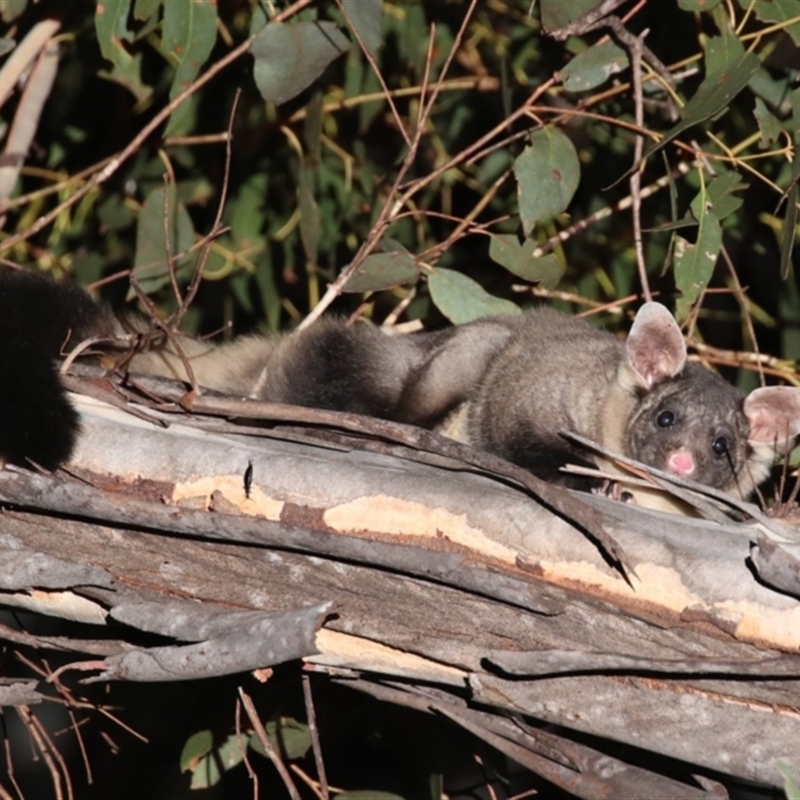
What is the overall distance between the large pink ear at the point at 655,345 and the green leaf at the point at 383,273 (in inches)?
27.0

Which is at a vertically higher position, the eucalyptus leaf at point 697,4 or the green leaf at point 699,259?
the eucalyptus leaf at point 697,4

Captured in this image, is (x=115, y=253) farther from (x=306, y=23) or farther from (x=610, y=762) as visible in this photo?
(x=610, y=762)

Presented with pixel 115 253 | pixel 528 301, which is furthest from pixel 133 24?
pixel 528 301

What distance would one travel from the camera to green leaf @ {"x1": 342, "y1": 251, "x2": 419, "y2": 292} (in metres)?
3.94

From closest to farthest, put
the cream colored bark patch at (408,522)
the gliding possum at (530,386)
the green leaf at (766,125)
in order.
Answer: the cream colored bark patch at (408,522), the green leaf at (766,125), the gliding possum at (530,386)

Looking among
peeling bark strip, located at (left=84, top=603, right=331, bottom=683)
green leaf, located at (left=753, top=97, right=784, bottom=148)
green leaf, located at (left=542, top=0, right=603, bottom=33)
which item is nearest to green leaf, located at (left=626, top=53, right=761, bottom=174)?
green leaf, located at (left=753, top=97, right=784, bottom=148)

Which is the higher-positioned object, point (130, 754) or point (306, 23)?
point (306, 23)

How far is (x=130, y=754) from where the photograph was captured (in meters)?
5.32

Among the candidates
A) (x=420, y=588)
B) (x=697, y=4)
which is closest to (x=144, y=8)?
(x=697, y=4)

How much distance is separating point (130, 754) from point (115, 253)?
203 cm

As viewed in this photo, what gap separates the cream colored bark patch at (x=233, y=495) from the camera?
286 centimetres

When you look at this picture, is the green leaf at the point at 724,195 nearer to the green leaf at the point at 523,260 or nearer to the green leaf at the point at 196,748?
the green leaf at the point at 523,260

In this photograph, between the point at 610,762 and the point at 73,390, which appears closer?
the point at 610,762

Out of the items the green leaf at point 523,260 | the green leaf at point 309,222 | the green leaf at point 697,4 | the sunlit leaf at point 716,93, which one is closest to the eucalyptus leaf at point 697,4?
the green leaf at point 697,4
